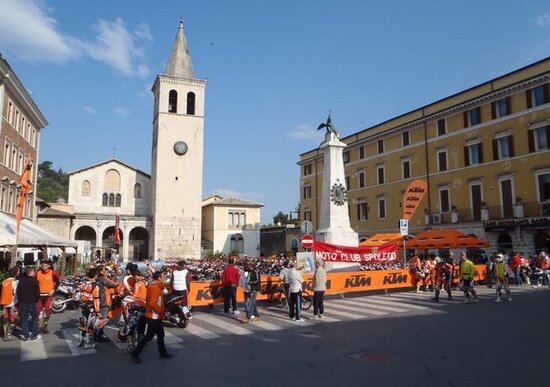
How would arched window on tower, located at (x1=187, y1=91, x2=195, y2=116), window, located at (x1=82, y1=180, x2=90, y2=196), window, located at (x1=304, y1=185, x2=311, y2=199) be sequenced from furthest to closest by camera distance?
window, located at (x1=304, y1=185, x2=311, y2=199) → arched window on tower, located at (x1=187, y1=91, x2=195, y2=116) → window, located at (x1=82, y1=180, x2=90, y2=196)

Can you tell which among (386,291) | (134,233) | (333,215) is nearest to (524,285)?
(386,291)

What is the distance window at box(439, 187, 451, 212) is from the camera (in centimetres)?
3450

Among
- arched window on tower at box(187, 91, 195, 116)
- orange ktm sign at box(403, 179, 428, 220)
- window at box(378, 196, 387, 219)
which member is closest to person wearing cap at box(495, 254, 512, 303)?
orange ktm sign at box(403, 179, 428, 220)

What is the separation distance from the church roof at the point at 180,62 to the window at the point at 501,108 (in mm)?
33427

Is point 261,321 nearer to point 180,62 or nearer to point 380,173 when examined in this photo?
point 380,173

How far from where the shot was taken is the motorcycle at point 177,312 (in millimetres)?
10844

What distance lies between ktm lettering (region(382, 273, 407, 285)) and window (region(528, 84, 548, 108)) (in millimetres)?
17732

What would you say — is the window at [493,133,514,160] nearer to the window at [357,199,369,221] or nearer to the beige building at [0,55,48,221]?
the window at [357,199,369,221]

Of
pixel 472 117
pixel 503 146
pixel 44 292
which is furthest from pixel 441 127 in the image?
pixel 44 292

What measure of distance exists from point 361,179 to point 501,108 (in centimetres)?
1598

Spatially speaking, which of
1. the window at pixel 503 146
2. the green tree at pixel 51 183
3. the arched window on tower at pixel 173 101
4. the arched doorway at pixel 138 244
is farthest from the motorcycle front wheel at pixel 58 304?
the green tree at pixel 51 183

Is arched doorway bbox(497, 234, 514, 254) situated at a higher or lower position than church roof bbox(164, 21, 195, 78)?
lower

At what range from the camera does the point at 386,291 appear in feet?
58.8

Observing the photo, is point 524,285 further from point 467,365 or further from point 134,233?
point 134,233
